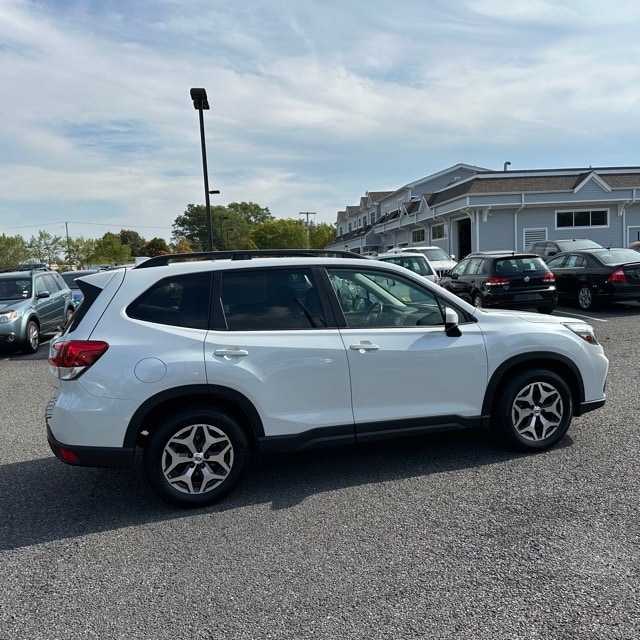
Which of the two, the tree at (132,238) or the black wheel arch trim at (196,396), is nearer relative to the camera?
the black wheel arch trim at (196,396)

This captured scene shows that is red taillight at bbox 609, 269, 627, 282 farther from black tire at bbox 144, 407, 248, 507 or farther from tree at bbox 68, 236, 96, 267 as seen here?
tree at bbox 68, 236, 96, 267

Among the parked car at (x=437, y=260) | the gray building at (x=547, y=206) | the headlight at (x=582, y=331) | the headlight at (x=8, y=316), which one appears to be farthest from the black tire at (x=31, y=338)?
the gray building at (x=547, y=206)

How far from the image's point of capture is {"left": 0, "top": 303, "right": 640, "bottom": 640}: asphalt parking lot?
2605mm

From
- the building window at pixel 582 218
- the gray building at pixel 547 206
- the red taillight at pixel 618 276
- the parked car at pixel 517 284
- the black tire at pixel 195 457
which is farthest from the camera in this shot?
the building window at pixel 582 218

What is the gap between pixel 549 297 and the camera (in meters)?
11.8

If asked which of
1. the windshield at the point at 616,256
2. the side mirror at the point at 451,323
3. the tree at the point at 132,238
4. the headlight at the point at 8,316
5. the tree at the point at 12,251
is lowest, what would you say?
the side mirror at the point at 451,323

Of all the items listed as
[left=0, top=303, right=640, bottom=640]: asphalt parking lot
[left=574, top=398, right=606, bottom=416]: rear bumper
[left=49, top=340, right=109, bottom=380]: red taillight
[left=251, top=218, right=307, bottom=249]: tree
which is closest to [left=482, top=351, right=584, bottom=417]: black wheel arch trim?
[left=574, top=398, right=606, bottom=416]: rear bumper

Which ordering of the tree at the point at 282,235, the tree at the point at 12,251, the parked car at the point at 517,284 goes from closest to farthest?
the parked car at the point at 517,284
the tree at the point at 12,251
the tree at the point at 282,235

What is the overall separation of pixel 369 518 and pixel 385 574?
0.63m

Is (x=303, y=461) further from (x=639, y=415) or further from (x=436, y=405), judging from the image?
(x=639, y=415)

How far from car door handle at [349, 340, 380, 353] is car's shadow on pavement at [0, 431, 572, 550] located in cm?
100

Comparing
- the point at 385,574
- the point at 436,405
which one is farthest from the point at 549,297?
the point at 385,574

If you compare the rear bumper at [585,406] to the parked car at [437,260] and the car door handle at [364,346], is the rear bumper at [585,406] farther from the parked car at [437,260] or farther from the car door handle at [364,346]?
the parked car at [437,260]

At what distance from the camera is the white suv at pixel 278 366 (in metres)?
3.68
